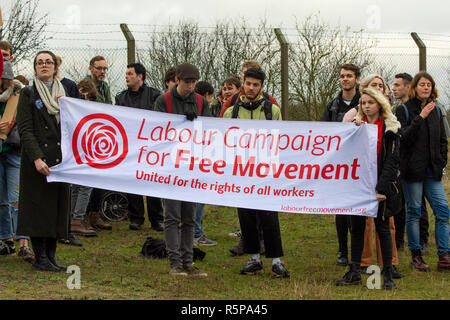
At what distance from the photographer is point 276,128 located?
734 centimetres

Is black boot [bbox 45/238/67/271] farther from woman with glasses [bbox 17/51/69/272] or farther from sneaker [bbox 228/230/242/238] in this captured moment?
sneaker [bbox 228/230/242/238]

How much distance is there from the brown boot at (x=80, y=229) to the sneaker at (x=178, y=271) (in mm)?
2898

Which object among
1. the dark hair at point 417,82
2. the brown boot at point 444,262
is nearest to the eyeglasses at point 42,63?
the dark hair at point 417,82

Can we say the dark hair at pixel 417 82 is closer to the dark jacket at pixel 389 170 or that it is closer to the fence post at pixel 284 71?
the dark jacket at pixel 389 170

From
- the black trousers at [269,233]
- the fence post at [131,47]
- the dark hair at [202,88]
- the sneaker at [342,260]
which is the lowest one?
the sneaker at [342,260]

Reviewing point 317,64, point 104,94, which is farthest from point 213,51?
point 104,94

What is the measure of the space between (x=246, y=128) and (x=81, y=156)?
69.6 inches

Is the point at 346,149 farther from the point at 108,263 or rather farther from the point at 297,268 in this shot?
the point at 108,263

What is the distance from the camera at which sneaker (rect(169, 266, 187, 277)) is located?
717 centimetres

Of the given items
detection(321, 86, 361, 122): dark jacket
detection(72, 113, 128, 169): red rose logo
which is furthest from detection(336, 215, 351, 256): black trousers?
detection(72, 113, 128, 169): red rose logo

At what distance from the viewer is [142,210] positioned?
35.4ft

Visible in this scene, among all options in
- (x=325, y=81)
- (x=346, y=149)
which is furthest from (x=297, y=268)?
(x=325, y=81)

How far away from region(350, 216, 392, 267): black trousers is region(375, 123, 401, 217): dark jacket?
0.42 feet

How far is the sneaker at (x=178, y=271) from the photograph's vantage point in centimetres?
717
